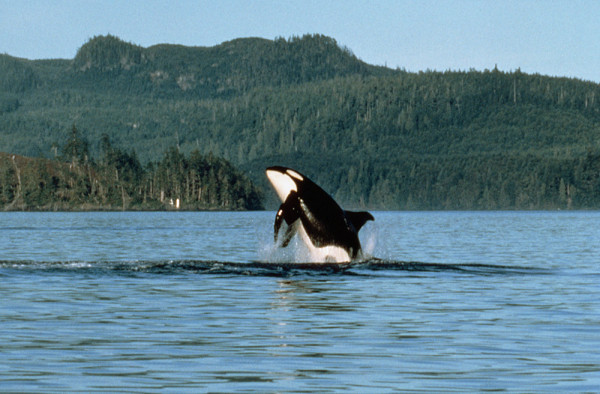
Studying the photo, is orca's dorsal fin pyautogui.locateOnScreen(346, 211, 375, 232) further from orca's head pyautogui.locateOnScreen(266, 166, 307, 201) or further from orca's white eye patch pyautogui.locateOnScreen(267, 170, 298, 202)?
orca's white eye patch pyautogui.locateOnScreen(267, 170, 298, 202)

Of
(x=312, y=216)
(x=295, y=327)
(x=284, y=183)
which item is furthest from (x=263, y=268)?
(x=295, y=327)

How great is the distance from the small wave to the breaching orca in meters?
0.96

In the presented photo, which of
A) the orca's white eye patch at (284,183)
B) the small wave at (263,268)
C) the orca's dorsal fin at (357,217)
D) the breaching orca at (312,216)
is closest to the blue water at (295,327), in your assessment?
the small wave at (263,268)

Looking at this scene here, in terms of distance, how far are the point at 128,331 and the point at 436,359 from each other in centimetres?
683

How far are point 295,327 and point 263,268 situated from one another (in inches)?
625

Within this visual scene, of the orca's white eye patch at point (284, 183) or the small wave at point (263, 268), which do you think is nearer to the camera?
the orca's white eye patch at point (284, 183)

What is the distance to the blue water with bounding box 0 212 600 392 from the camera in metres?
15.7

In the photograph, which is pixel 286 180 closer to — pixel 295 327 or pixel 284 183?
pixel 284 183

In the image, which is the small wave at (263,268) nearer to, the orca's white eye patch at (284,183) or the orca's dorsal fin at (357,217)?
the orca's dorsal fin at (357,217)

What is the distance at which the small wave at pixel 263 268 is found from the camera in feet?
118

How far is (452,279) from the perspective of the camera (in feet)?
114

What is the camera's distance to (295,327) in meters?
21.8

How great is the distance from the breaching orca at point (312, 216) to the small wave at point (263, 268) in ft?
3.16

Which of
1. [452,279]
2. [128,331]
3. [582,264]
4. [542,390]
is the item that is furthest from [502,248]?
[542,390]
